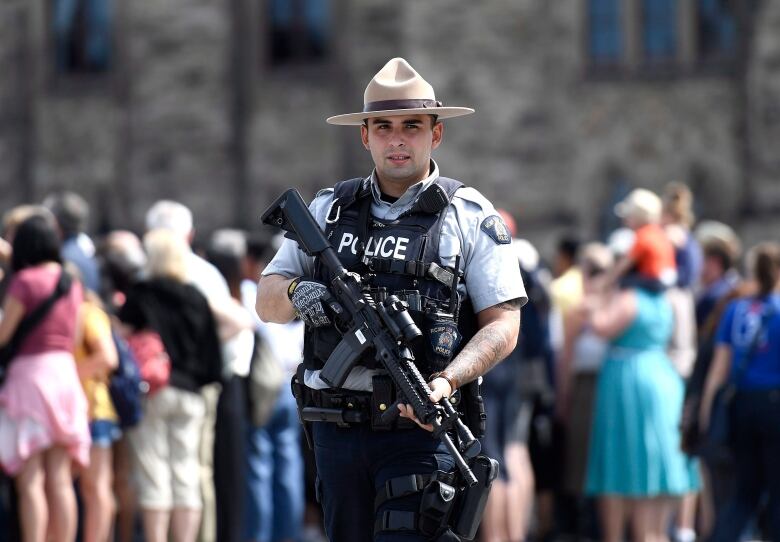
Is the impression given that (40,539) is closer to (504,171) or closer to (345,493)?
(345,493)

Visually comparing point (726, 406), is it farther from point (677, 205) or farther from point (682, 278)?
point (677, 205)

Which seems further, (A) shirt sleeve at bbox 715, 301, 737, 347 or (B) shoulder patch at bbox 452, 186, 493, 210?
(A) shirt sleeve at bbox 715, 301, 737, 347

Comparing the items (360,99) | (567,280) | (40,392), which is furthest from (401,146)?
(360,99)

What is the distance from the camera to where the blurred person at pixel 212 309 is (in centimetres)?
872

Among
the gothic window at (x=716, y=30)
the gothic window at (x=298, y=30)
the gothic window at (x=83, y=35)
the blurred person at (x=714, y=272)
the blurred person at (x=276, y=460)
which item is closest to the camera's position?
the blurred person at (x=276, y=460)

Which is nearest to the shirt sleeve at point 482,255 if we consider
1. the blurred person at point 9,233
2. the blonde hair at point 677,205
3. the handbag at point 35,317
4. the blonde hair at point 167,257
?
the handbag at point 35,317

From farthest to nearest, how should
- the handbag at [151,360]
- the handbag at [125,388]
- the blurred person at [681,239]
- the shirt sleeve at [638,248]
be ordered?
the blurred person at [681,239], the shirt sleeve at [638,248], the handbag at [151,360], the handbag at [125,388]

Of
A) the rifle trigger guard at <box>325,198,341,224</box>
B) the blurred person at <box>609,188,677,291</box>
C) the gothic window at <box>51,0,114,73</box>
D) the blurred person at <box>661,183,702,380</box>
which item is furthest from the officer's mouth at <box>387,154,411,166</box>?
the gothic window at <box>51,0,114,73</box>

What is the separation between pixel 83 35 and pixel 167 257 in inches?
676

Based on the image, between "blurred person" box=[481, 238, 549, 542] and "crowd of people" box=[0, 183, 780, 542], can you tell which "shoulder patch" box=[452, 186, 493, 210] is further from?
"blurred person" box=[481, 238, 549, 542]

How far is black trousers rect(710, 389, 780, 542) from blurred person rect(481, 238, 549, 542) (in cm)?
153

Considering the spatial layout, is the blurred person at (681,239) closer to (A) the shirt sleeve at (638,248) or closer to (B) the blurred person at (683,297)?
(B) the blurred person at (683,297)

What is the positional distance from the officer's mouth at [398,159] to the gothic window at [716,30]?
17.3 m

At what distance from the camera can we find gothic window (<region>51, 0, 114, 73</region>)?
24844 millimetres
